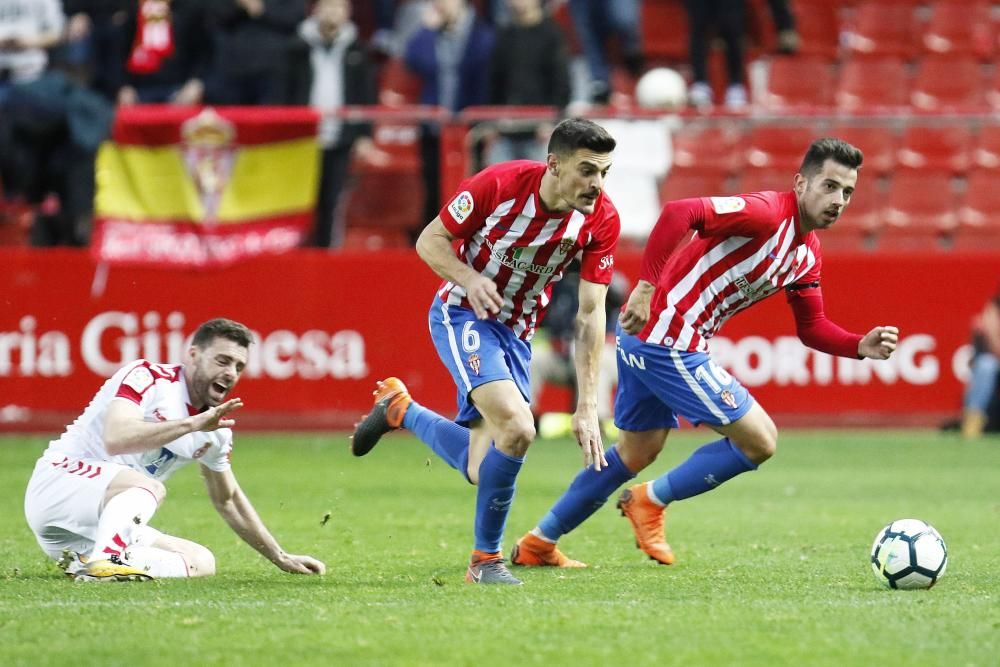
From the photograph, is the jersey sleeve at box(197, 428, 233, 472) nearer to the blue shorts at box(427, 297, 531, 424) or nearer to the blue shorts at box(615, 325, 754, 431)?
the blue shorts at box(427, 297, 531, 424)

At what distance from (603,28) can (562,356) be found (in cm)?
423

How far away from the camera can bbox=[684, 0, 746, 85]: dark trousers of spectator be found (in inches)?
675

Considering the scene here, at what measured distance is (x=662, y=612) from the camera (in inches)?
239

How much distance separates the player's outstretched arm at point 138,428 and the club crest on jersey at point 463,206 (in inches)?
52.2

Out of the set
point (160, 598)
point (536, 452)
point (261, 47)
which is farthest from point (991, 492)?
point (261, 47)

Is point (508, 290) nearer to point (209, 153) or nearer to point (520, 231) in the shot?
point (520, 231)

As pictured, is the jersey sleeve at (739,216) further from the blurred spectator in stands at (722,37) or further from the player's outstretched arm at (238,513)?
the blurred spectator in stands at (722,37)

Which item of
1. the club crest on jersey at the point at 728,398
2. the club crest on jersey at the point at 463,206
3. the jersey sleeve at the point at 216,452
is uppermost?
the club crest on jersey at the point at 463,206

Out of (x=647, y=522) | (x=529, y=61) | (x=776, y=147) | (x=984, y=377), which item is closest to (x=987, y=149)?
(x=776, y=147)

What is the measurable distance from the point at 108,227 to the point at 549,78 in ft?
14.6

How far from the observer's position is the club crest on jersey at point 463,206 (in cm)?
714

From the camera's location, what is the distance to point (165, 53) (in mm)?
15641

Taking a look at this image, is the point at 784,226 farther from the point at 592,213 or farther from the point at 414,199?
the point at 414,199

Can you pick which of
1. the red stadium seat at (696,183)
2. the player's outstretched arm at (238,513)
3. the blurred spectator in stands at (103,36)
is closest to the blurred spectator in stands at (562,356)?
the red stadium seat at (696,183)
